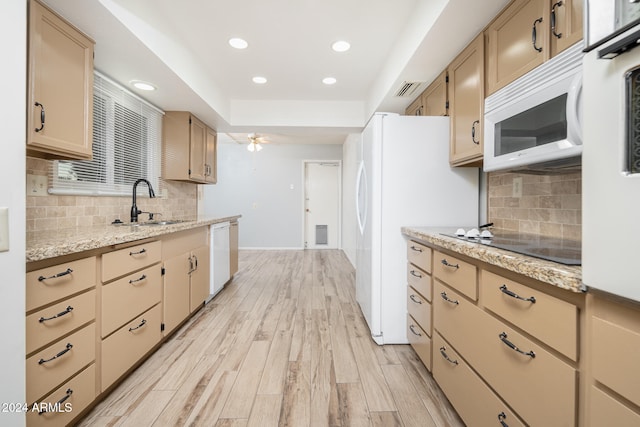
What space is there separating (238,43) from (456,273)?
246 centimetres

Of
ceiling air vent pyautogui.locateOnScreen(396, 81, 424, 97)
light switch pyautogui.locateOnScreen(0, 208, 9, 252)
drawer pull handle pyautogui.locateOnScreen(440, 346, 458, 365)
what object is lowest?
drawer pull handle pyautogui.locateOnScreen(440, 346, 458, 365)

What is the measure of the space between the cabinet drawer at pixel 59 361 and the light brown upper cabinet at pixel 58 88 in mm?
938

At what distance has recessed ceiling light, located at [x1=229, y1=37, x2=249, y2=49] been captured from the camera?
2.37 m

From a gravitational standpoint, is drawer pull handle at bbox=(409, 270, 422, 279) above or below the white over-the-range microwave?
below

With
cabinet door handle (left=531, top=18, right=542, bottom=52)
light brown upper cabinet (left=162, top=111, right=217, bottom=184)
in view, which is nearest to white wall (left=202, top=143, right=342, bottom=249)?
light brown upper cabinet (left=162, top=111, right=217, bottom=184)

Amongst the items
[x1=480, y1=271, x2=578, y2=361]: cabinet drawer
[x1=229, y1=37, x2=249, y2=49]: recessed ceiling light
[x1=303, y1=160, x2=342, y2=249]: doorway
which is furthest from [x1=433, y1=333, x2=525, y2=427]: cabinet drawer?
[x1=303, y1=160, x2=342, y2=249]: doorway

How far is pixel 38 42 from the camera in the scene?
4.40 ft

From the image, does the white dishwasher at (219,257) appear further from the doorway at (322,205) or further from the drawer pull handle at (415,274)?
the doorway at (322,205)

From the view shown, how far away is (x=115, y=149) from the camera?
2.39 meters

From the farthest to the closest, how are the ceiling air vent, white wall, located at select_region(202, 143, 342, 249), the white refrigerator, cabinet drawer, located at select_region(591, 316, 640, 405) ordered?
white wall, located at select_region(202, 143, 342, 249), the ceiling air vent, the white refrigerator, cabinet drawer, located at select_region(591, 316, 640, 405)

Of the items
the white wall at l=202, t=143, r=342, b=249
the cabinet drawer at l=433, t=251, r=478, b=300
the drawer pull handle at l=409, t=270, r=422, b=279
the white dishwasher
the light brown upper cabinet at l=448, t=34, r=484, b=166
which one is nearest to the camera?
the cabinet drawer at l=433, t=251, r=478, b=300

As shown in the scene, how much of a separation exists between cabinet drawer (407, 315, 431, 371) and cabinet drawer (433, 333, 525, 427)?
0.28 feet

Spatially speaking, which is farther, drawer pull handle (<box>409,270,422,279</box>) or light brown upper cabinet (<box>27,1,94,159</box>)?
drawer pull handle (<box>409,270,422,279</box>)

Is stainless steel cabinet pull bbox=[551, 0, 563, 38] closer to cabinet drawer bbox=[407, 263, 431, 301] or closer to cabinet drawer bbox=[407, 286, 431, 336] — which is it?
cabinet drawer bbox=[407, 263, 431, 301]
